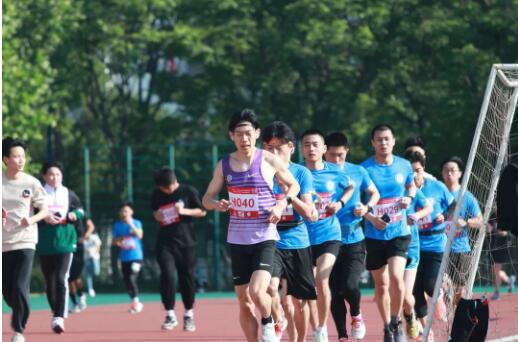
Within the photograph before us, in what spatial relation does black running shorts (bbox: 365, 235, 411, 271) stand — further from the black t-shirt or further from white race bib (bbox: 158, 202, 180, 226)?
white race bib (bbox: 158, 202, 180, 226)

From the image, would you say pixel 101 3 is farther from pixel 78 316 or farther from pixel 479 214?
pixel 479 214

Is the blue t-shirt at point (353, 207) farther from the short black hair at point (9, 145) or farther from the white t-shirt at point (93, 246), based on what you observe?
the white t-shirt at point (93, 246)

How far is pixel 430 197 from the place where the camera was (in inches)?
581

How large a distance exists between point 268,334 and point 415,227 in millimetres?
3447

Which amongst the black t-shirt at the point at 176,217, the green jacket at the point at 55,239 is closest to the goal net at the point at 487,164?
the black t-shirt at the point at 176,217

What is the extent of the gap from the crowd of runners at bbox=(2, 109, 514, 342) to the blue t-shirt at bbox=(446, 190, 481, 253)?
2cm

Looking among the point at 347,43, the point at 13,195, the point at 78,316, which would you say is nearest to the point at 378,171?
the point at 13,195

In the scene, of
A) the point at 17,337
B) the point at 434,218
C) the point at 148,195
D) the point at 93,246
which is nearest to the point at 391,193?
the point at 434,218

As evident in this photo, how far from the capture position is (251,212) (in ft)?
37.7

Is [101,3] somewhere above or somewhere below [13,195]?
above

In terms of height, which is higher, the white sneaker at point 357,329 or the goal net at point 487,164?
the goal net at point 487,164

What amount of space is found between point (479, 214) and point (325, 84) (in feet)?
79.9

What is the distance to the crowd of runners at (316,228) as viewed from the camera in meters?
11.5

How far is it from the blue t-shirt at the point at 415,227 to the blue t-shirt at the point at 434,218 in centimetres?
31
